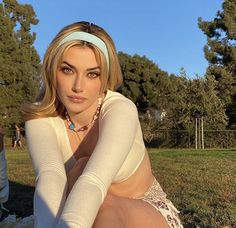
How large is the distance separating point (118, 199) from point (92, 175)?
198mm

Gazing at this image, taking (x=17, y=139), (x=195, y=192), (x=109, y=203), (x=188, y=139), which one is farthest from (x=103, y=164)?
(x=17, y=139)

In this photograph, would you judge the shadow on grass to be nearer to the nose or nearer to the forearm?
the forearm

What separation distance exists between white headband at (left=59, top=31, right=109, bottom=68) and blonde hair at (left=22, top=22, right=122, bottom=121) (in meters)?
0.02

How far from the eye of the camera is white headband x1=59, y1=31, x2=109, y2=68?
8.34ft

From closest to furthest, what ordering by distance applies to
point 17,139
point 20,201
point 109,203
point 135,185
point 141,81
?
1. point 109,203
2. point 135,185
3. point 20,201
4. point 17,139
5. point 141,81

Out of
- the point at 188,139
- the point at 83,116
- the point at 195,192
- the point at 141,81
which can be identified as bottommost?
the point at 188,139

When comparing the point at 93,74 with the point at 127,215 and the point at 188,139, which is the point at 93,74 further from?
the point at 188,139

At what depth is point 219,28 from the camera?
36.1 metres

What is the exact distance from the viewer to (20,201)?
6.34 meters

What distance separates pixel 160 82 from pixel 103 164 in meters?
36.2

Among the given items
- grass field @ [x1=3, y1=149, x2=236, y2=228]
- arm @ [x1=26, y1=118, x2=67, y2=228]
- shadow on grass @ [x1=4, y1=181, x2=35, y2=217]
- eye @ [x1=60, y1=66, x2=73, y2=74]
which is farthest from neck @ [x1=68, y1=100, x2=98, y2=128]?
shadow on grass @ [x1=4, y1=181, x2=35, y2=217]

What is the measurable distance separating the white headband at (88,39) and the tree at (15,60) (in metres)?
30.1

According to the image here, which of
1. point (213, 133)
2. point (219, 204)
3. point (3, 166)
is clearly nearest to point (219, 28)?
point (213, 133)

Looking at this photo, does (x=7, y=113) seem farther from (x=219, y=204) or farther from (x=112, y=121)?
(x=112, y=121)
